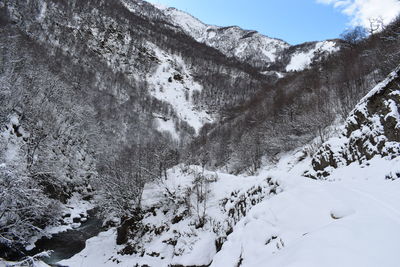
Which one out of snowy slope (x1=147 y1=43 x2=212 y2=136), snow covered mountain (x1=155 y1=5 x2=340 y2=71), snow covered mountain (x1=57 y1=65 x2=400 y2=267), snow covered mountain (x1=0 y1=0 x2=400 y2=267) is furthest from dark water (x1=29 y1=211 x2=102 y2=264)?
snow covered mountain (x1=155 y1=5 x2=340 y2=71)

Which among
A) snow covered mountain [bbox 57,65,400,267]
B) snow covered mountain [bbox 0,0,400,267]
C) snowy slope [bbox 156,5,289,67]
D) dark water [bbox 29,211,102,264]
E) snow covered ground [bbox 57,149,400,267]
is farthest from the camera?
snowy slope [bbox 156,5,289,67]

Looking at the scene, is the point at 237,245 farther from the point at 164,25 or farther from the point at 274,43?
the point at 274,43

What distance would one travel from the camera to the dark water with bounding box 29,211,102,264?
62.6ft

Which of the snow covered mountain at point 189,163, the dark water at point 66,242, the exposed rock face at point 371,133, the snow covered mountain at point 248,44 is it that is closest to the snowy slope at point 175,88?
the snow covered mountain at point 189,163

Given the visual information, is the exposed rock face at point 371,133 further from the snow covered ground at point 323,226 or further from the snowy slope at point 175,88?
the snowy slope at point 175,88

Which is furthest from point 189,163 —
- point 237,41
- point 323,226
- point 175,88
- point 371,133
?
point 237,41

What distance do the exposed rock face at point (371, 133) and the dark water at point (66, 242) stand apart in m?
19.6

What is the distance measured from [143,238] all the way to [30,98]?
2719cm

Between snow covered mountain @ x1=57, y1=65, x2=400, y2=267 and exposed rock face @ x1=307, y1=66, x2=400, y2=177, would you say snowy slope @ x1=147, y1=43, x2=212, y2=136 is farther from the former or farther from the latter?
exposed rock face @ x1=307, y1=66, x2=400, y2=177

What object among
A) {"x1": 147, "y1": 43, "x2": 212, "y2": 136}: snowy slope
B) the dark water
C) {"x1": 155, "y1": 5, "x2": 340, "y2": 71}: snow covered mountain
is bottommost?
the dark water

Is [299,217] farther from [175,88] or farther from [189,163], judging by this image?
[175,88]

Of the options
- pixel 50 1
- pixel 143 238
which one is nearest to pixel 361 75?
pixel 143 238

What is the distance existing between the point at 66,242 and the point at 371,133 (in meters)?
24.1

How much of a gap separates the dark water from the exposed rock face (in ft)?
64.2
